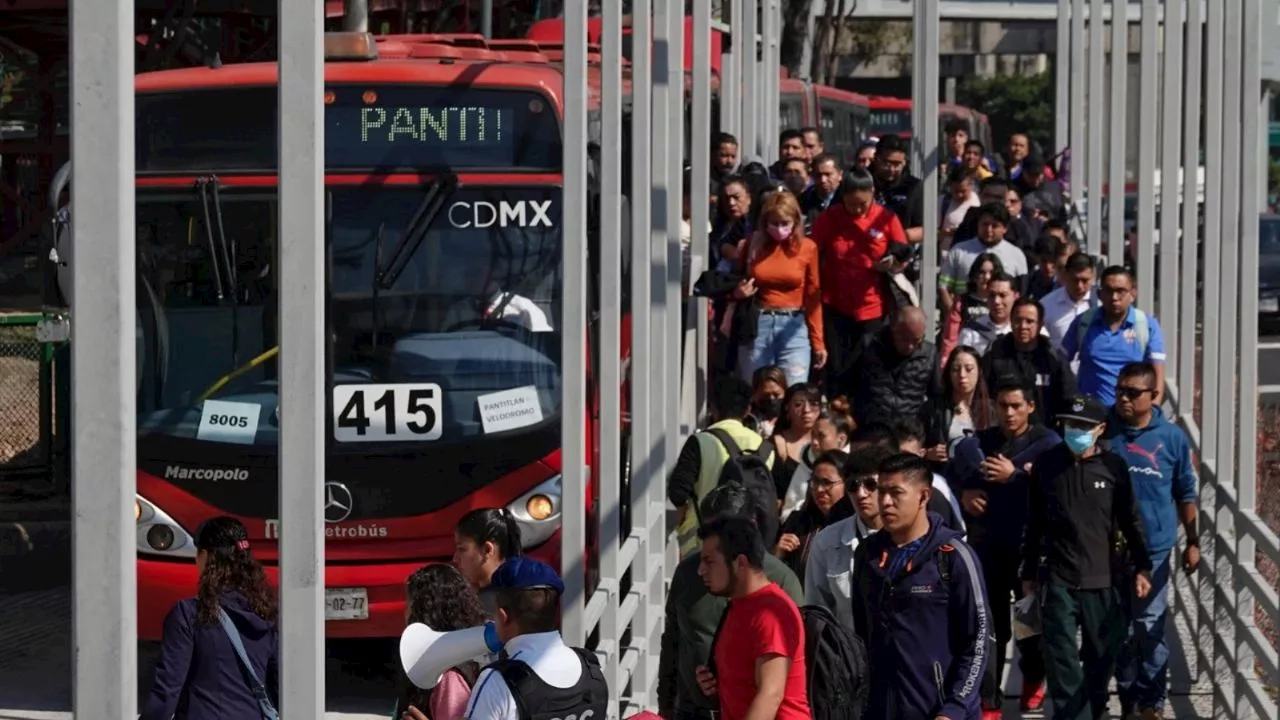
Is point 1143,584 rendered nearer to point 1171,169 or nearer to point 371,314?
point 371,314

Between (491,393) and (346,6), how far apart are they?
7.62 feet

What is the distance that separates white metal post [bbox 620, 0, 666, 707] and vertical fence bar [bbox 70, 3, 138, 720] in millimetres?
5277

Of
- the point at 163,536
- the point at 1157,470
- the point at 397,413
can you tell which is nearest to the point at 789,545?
the point at 397,413

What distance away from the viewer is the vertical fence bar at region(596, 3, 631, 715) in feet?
26.8

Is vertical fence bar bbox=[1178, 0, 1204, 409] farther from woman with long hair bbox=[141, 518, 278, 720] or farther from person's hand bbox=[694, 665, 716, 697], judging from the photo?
woman with long hair bbox=[141, 518, 278, 720]

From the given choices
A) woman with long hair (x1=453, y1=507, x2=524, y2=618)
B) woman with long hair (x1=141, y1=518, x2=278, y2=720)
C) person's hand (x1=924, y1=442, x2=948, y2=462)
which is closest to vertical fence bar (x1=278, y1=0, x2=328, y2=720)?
woman with long hair (x1=453, y1=507, x2=524, y2=618)

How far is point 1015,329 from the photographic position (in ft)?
37.9

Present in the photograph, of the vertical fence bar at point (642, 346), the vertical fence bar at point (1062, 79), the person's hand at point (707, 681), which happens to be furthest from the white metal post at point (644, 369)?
the vertical fence bar at point (1062, 79)

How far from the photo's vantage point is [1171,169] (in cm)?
1538

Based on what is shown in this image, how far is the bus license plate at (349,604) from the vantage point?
1045 centimetres

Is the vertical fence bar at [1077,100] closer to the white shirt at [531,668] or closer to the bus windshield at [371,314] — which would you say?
the bus windshield at [371,314]

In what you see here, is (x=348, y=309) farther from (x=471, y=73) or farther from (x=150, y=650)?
(x=150, y=650)

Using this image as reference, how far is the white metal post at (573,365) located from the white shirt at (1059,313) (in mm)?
6607

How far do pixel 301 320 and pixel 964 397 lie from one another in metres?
7.00
